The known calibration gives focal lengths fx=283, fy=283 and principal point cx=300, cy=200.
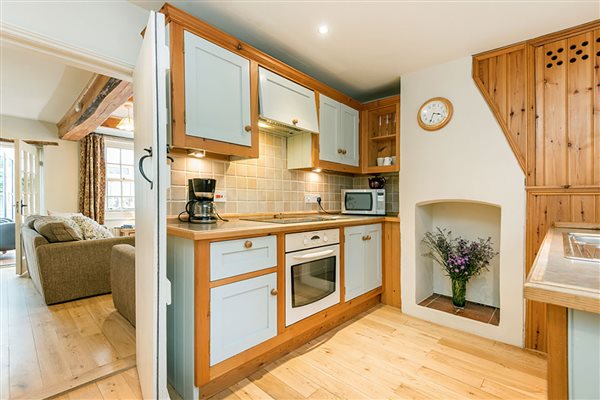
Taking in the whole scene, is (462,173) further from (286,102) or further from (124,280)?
(124,280)

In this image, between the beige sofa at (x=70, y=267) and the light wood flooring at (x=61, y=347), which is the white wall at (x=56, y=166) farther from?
the light wood flooring at (x=61, y=347)

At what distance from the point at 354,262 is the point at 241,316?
47.3 inches

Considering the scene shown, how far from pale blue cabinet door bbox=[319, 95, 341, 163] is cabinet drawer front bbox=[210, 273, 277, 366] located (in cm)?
140

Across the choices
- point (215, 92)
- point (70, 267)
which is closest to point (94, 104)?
point (70, 267)

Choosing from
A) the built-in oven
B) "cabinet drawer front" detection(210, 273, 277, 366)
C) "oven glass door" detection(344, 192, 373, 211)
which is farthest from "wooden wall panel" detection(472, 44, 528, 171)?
"cabinet drawer front" detection(210, 273, 277, 366)

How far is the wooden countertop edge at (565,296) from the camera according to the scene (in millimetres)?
553

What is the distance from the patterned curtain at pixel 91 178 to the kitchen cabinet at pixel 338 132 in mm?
4541

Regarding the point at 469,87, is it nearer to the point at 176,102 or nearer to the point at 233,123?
the point at 233,123

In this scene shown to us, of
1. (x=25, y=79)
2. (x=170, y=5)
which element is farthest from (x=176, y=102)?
(x=25, y=79)

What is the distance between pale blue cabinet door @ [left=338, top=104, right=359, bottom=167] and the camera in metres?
2.93

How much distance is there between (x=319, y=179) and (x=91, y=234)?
276cm

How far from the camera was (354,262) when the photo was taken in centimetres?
249

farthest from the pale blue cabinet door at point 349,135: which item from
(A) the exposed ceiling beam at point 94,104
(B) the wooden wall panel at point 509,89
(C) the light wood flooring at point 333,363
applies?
(A) the exposed ceiling beam at point 94,104

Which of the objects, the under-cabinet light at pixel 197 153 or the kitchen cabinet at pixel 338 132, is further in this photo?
the kitchen cabinet at pixel 338 132
